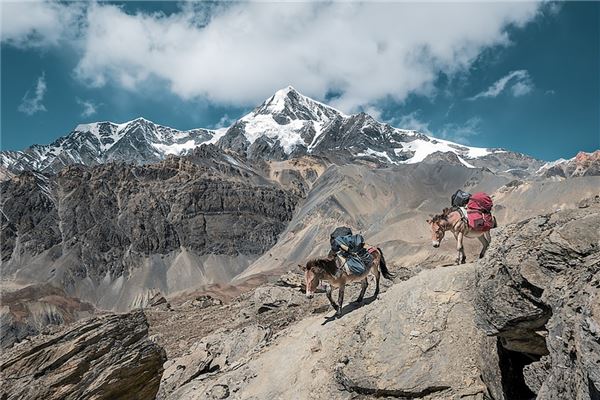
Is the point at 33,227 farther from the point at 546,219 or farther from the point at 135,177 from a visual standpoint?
the point at 546,219

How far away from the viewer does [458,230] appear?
12.6 meters

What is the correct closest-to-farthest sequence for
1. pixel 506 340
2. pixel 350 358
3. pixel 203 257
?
pixel 506 340 → pixel 350 358 → pixel 203 257

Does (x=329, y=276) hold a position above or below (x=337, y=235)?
below

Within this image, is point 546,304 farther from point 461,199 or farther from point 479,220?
point 461,199

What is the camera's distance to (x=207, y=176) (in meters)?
183

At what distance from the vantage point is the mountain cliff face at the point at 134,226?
150 m

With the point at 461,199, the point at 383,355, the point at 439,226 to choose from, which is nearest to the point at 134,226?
the point at 439,226

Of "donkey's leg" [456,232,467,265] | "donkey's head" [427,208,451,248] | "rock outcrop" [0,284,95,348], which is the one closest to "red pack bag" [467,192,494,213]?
"donkey's leg" [456,232,467,265]

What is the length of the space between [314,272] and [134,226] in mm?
162991

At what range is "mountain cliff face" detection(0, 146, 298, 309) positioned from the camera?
5915 inches

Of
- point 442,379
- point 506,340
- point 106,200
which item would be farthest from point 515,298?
point 106,200

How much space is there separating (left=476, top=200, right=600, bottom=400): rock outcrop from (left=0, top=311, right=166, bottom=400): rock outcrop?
9.29 m

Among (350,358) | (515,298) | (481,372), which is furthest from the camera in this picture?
(350,358)

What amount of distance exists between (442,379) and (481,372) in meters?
0.70
